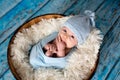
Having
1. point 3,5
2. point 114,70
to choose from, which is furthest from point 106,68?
point 3,5

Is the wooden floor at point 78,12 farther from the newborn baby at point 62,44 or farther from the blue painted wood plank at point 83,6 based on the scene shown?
the newborn baby at point 62,44

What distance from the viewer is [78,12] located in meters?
0.96

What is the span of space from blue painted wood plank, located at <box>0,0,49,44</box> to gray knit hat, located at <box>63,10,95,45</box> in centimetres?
26

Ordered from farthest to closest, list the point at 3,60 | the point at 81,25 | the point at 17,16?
the point at 17,16, the point at 3,60, the point at 81,25

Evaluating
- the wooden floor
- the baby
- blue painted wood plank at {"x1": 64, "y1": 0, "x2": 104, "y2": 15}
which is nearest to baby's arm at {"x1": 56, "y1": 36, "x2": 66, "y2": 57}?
the baby

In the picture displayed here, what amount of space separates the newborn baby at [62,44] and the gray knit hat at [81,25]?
0.01 metres

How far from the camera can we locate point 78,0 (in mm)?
1008

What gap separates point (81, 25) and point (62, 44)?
0.09 meters

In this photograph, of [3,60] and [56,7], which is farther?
[56,7]

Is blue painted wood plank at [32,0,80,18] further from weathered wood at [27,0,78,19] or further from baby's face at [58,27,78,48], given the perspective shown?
baby's face at [58,27,78,48]

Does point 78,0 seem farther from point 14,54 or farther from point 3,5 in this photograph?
point 14,54

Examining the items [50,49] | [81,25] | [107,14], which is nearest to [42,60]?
[50,49]

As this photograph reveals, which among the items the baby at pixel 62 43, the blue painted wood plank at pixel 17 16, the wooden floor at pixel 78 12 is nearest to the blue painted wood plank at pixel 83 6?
the wooden floor at pixel 78 12

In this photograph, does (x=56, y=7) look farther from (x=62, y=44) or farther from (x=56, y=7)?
(x=62, y=44)
